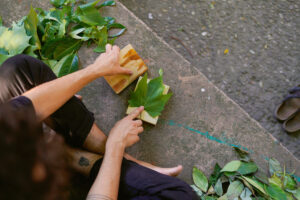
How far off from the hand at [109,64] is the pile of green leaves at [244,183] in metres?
0.66

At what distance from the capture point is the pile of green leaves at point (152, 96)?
1307 mm

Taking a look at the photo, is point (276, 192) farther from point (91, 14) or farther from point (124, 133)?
point (91, 14)

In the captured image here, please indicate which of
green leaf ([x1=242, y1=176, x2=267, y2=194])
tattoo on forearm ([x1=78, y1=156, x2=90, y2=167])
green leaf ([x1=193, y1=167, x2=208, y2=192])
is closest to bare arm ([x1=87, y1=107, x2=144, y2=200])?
tattoo on forearm ([x1=78, y1=156, x2=90, y2=167])

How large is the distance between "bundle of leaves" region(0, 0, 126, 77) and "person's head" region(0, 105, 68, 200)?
2.54 ft

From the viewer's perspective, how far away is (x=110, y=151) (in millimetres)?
1052

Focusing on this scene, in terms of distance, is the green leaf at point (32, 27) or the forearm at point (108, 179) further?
the green leaf at point (32, 27)

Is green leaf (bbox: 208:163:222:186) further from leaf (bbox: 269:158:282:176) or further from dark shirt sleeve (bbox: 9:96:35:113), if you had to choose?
dark shirt sleeve (bbox: 9:96:35:113)

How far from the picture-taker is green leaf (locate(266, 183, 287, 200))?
126cm

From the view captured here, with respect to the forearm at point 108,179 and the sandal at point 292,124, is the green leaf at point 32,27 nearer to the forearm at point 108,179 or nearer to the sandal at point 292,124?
the forearm at point 108,179

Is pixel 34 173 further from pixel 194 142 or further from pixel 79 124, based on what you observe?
pixel 194 142

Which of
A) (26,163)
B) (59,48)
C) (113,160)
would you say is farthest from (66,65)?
(26,163)

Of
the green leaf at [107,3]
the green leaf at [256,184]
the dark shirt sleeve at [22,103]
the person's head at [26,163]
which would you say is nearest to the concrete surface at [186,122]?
the green leaf at [256,184]

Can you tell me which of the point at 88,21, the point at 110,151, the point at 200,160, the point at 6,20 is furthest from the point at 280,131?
the point at 6,20

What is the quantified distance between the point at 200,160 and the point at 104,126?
0.55m
